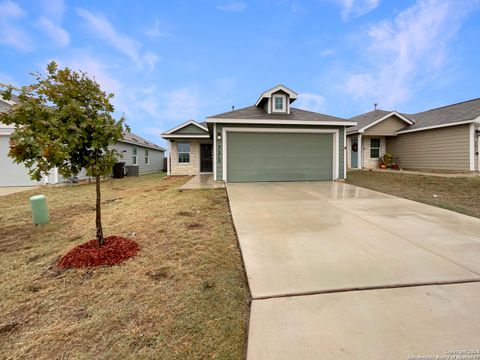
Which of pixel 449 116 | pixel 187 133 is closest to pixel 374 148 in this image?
pixel 449 116

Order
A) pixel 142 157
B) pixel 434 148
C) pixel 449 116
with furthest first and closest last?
1. pixel 142 157
2. pixel 434 148
3. pixel 449 116

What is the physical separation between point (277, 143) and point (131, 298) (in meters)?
9.23

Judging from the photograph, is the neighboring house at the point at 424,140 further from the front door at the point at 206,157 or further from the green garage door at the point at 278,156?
the front door at the point at 206,157

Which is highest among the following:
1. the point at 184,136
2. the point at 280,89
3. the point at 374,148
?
the point at 280,89

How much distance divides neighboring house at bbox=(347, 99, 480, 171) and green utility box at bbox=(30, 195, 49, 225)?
16256mm

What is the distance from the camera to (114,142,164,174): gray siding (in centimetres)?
1676

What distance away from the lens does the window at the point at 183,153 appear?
632 inches

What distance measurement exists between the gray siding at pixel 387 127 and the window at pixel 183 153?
12030 mm

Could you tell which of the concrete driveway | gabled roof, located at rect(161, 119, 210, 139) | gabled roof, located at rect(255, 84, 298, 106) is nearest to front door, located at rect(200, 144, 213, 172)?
gabled roof, located at rect(161, 119, 210, 139)

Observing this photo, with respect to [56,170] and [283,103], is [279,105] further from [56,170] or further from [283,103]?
[56,170]

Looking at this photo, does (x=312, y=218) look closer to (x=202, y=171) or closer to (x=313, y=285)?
(x=313, y=285)

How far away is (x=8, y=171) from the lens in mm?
11055

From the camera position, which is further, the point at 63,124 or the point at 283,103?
the point at 283,103

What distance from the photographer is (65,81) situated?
2.91 meters
